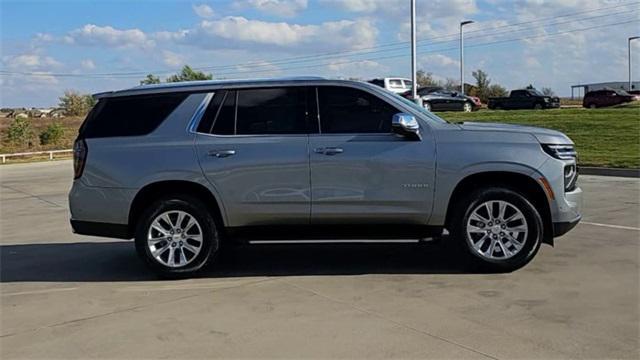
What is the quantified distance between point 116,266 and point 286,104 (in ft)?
→ 8.86

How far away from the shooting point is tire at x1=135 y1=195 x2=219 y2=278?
6.49m

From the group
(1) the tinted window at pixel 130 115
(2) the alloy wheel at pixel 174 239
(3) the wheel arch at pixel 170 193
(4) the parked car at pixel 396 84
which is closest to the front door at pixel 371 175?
(3) the wheel arch at pixel 170 193

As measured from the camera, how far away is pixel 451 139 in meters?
6.28

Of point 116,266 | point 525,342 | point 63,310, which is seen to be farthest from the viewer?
point 116,266

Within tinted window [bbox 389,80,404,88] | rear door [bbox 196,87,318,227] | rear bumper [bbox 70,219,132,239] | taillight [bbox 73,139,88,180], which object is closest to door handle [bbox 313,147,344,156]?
rear door [bbox 196,87,318,227]

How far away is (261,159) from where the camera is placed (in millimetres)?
6379

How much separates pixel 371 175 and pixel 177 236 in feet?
6.66

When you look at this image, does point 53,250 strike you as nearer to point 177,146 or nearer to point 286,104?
point 177,146

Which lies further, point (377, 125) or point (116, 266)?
point (116, 266)

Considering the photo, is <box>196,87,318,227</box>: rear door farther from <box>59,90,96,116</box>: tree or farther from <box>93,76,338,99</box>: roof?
<box>59,90,96,116</box>: tree

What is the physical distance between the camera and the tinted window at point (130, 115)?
6629 millimetres

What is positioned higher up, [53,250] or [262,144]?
[262,144]

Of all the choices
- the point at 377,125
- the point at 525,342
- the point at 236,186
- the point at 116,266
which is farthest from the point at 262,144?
the point at 525,342

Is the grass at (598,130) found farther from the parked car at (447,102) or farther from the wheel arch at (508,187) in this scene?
the wheel arch at (508,187)
